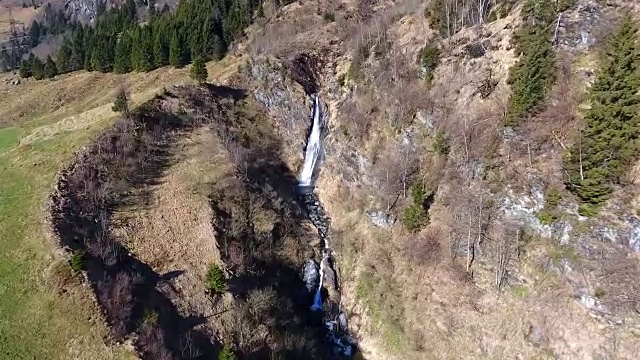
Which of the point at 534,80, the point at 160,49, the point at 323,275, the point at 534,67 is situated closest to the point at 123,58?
the point at 160,49

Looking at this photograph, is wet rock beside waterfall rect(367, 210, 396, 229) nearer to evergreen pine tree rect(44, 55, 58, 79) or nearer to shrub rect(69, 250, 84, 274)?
shrub rect(69, 250, 84, 274)

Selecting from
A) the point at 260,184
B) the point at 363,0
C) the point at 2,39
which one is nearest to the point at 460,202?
the point at 260,184

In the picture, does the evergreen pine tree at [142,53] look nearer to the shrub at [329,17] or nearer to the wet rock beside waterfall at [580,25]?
the shrub at [329,17]

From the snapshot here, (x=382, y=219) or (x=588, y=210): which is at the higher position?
(x=588, y=210)

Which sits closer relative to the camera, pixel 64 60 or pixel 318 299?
pixel 318 299

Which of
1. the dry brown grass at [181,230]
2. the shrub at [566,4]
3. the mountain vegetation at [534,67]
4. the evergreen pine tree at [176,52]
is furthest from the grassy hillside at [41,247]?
the shrub at [566,4]

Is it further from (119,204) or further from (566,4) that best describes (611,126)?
(119,204)

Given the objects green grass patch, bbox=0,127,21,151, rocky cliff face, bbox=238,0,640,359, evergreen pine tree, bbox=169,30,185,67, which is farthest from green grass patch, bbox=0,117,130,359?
evergreen pine tree, bbox=169,30,185,67
